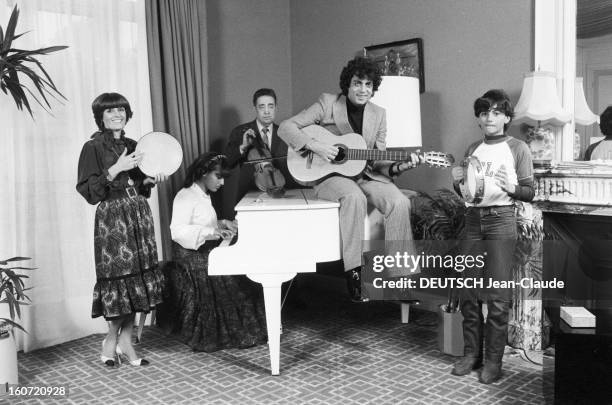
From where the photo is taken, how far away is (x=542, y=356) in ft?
10.6

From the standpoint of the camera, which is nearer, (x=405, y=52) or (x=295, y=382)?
(x=295, y=382)

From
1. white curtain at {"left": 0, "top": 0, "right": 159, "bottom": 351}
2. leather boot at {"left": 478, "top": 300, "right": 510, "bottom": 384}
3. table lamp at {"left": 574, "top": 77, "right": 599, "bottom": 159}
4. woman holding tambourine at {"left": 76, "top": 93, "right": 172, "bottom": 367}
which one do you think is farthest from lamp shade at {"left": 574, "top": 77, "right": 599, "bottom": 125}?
white curtain at {"left": 0, "top": 0, "right": 159, "bottom": 351}

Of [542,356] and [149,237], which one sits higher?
[149,237]

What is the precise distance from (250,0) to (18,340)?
2971 millimetres

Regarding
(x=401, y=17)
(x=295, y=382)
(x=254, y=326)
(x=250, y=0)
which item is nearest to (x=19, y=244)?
(x=254, y=326)

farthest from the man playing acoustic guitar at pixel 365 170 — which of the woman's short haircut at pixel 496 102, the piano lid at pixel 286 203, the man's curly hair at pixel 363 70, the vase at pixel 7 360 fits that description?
the vase at pixel 7 360

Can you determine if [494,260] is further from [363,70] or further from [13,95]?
[13,95]

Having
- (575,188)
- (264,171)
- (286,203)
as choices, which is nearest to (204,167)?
(264,171)

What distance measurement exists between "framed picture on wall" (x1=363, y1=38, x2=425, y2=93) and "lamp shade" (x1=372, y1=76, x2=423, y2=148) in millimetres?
472

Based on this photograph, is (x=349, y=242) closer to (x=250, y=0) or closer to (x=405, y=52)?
(x=405, y=52)

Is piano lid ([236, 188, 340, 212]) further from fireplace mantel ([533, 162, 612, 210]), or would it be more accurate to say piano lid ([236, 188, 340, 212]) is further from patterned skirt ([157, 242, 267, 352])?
fireplace mantel ([533, 162, 612, 210])

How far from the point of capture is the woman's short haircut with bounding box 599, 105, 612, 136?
10.3 feet

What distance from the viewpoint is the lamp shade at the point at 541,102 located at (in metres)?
3.10

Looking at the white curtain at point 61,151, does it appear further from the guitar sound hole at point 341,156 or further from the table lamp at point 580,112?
the table lamp at point 580,112
